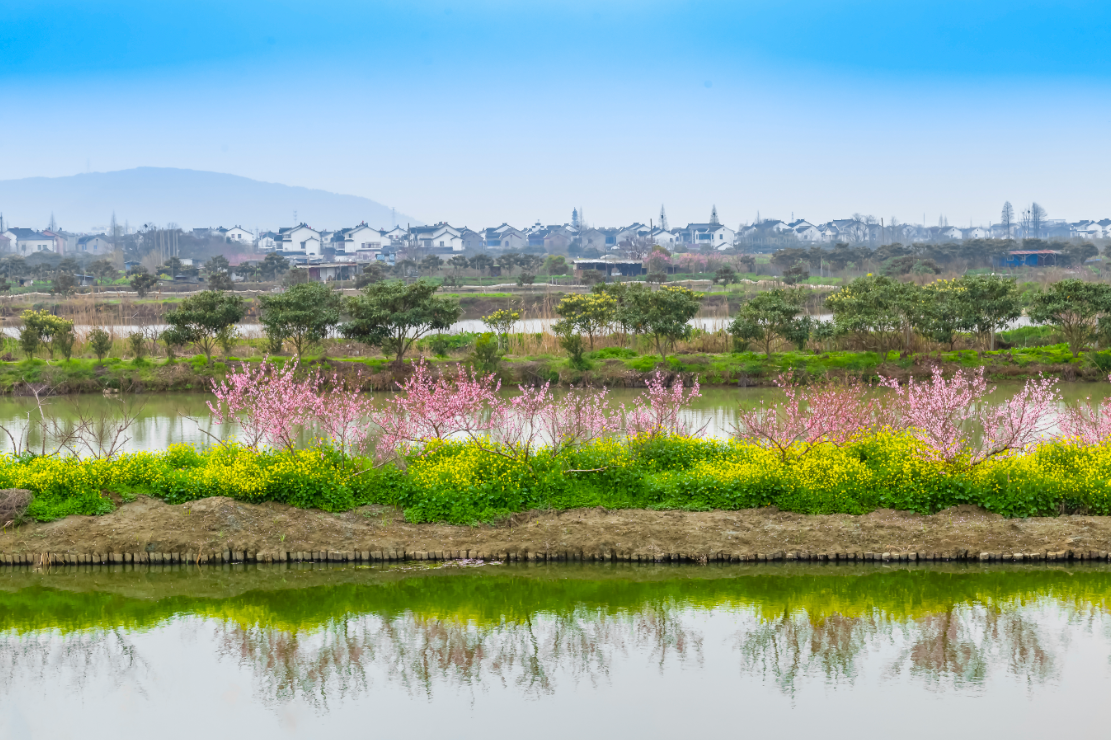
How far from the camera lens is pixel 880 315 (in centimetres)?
2866

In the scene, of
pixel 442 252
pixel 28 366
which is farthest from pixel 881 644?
pixel 442 252

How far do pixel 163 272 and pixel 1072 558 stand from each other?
74.9 m

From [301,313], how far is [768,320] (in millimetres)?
12965

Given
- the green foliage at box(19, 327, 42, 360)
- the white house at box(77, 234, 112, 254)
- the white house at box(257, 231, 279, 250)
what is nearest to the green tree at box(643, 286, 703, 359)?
the green foliage at box(19, 327, 42, 360)

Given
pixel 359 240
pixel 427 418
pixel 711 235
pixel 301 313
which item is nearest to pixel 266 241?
pixel 359 240

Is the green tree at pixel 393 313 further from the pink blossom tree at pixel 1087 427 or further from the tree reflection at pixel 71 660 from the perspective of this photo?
the tree reflection at pixel 71 660

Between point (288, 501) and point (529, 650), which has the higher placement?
point (288, 501)

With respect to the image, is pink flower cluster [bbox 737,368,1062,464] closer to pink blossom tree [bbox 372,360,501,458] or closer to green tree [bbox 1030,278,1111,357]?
pink blossom tree [bbox 372,360,501,458]

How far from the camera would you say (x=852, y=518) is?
12.3 m

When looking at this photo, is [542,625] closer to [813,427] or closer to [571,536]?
[571,536]

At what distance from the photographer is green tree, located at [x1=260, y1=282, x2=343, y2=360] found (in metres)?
29.3

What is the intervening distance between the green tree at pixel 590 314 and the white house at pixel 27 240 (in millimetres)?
126414

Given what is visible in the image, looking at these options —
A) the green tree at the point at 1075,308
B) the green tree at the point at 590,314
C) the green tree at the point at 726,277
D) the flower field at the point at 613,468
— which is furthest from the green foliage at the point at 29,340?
the green tree at the point at 726,277

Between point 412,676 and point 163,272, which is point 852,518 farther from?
point 163,272
